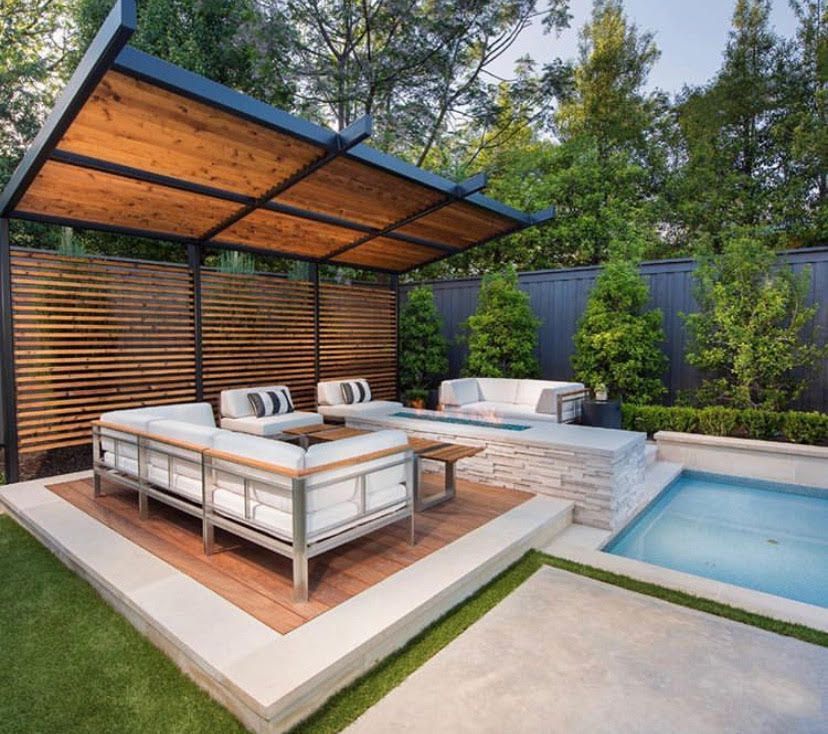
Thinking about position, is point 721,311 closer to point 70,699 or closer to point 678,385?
point 678,385

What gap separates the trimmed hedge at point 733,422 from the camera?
19.2 ft

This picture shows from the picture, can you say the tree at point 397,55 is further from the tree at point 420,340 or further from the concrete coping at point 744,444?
the concrete coping at point 744,444

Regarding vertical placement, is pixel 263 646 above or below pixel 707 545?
above

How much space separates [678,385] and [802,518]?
302 cm

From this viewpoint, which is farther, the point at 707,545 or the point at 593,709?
the point at 707,545

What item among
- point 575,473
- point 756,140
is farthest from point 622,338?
point 756,140

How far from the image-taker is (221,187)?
530 centimetres

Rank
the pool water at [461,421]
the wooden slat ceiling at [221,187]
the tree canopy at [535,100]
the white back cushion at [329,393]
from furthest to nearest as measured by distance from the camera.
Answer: the tree canopy at [535,100] → the white back cushion at [329,393] → the pool water at [461,421] → the wooden slat ceiling at [221,187]

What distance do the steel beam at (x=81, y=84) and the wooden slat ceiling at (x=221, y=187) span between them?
0.09m

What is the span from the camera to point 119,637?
2635 millimetres

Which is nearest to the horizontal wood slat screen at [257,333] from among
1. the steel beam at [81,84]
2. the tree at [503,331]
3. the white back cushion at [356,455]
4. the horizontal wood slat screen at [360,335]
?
the horizontal wood slat screen at [360,335]

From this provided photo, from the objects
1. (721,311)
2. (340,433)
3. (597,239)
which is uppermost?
(597,239)

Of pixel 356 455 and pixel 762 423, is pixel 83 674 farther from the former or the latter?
pixel 762 423

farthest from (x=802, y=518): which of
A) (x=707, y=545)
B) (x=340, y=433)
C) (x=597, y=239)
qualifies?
(x=597, y=239)
